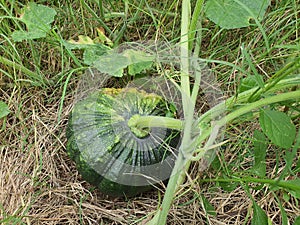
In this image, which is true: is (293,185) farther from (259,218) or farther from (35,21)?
(35,21)

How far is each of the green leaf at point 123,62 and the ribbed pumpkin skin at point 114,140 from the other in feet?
0.28

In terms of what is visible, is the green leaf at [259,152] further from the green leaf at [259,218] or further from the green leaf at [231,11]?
the green leaf at [231,11]

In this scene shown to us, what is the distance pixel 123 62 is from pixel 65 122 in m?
0.34

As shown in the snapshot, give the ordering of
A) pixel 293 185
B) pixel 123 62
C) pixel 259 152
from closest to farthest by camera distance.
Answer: pixel 293 185 → pixel 259 152 → pixel 123 62

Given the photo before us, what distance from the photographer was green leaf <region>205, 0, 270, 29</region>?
1.63 m

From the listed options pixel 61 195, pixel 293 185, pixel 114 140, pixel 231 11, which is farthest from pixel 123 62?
pixel 293 185

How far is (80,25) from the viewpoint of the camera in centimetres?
194

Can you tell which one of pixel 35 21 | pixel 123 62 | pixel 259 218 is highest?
pixel 35 21

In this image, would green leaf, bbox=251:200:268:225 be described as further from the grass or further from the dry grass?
the dry grass

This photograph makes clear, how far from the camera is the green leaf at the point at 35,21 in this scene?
5.64ft

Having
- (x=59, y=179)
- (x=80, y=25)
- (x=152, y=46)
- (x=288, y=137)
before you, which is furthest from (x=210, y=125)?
(x=80, y=25)

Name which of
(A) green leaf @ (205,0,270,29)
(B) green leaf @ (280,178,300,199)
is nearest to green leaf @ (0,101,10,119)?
(A) green leaf @ (205,0,270,29)

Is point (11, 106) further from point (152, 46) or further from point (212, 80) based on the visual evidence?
point (212, 80)

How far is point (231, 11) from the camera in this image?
1648 mm
